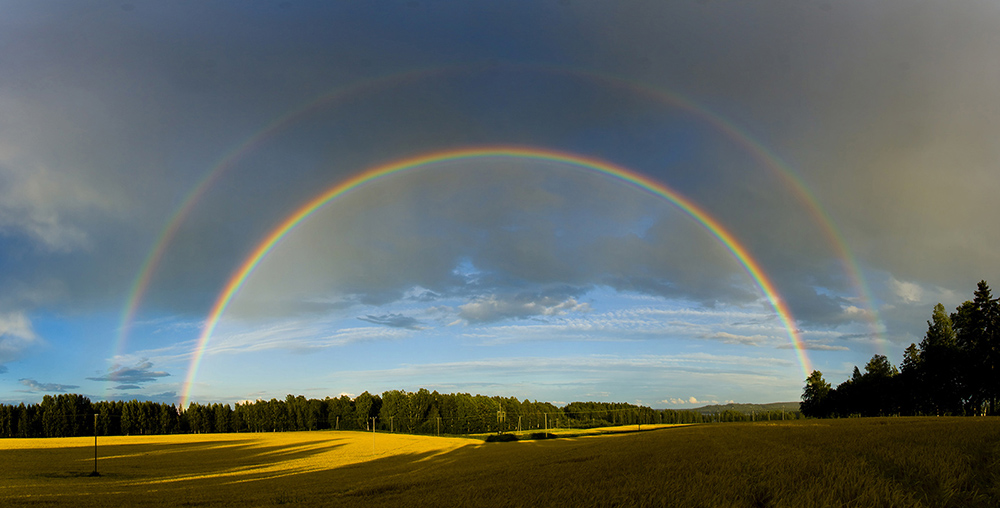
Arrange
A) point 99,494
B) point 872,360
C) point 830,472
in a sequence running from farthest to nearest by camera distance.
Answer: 1. point 872,360
2. point 99,494
3. point 830,472

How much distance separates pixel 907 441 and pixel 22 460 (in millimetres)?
97300

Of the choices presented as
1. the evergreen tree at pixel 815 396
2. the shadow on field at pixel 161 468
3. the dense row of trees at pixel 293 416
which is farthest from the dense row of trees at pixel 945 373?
the shadow on field at pixel 161 468

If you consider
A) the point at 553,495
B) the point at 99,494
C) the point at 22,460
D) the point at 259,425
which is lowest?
the point at 259,425

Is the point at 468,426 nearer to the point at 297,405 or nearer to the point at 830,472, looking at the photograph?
the point at 297,405

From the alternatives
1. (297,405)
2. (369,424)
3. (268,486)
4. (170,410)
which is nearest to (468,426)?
(369,424)

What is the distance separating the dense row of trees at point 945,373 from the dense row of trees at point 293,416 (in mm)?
47775

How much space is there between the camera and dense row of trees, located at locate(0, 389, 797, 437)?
529 ft

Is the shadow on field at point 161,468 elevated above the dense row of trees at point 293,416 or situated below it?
above

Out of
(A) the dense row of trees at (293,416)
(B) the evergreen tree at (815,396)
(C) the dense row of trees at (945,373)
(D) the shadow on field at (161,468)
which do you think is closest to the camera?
(D) the shadow on field at (161,468)

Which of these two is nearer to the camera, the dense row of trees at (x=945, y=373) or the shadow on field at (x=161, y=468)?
the shadow on field at (x=161, y=468)

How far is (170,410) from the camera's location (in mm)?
175375

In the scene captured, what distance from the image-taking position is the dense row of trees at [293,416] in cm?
16125

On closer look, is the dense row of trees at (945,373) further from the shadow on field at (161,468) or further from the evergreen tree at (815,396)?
the shadow on field at (161,468)

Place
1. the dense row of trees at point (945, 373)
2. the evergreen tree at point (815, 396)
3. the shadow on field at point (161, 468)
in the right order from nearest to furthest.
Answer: the shadow on field at point (161, 468)
the dense row of trees at point (945, 373)
the evergreen tree at point (815, 396)
